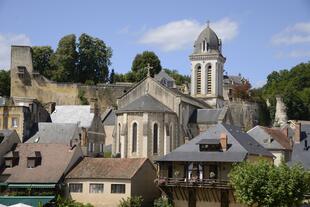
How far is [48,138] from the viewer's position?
200 feet

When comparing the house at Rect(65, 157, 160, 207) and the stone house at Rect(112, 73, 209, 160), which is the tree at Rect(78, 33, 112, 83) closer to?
the stone house at Rect(112, 73, 209, 160)

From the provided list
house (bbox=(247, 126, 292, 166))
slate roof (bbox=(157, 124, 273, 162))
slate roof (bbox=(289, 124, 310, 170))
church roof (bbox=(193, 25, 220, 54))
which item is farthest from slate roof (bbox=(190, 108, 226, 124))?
church roof (bbox=(193, 25, 220, 54))

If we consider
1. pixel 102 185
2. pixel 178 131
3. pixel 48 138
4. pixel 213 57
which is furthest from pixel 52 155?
pixel 213 57

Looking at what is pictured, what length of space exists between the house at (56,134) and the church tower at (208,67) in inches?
933

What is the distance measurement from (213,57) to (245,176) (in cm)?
4013

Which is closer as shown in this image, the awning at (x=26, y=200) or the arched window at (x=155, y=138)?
the awning at (x=26, y=200)

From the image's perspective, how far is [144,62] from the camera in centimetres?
9925

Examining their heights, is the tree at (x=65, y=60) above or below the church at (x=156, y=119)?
above

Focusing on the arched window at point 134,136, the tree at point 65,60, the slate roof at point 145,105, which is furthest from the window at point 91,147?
the tree at point 65,60

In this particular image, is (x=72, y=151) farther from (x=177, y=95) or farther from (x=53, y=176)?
(x=177, y=95)

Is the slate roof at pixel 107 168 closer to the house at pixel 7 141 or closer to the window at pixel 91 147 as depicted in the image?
the house at pixel 7 141

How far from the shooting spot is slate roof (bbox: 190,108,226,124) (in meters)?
67.0

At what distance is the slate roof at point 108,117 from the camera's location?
77.6 meters

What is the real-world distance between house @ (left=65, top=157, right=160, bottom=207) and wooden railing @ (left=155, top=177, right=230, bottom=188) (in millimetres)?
1656
